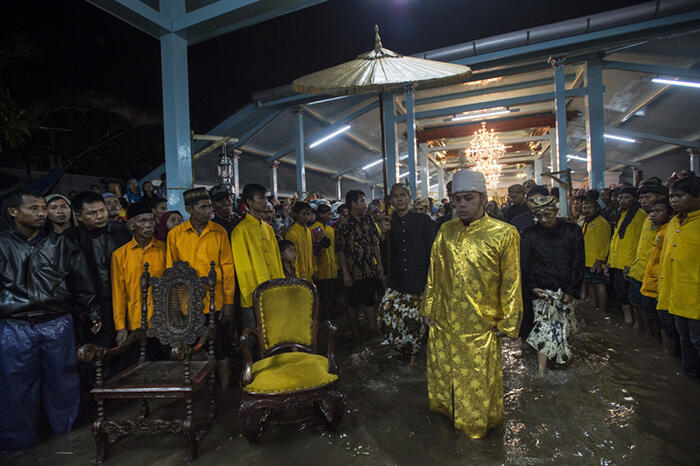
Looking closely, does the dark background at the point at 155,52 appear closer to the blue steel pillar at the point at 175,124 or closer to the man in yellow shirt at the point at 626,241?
the blue steel pillar at the point at 175,124

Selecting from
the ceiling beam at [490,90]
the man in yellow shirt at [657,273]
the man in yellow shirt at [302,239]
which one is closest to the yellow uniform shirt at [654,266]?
the man in yellow shirt at [657,273]

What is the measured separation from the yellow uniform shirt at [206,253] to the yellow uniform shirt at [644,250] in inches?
188

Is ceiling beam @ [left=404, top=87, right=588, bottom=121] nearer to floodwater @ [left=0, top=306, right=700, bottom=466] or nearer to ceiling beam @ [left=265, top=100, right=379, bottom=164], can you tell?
ceiling beam @ [left=265, top=100, right=379, bottom=164]

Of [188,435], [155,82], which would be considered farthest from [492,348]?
[155,82]

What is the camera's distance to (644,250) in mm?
4289

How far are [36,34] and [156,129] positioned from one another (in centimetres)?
505

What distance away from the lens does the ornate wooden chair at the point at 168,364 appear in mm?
2500

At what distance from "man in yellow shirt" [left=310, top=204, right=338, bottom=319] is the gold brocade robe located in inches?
132

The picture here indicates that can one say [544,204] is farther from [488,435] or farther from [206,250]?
[206,250]

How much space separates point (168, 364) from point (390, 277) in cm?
240

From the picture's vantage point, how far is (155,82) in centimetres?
984

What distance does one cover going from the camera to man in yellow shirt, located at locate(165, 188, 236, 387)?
337cm

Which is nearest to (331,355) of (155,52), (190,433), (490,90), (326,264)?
(190,433)

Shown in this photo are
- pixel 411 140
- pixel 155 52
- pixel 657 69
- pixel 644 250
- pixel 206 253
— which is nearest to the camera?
pixel 206 253
